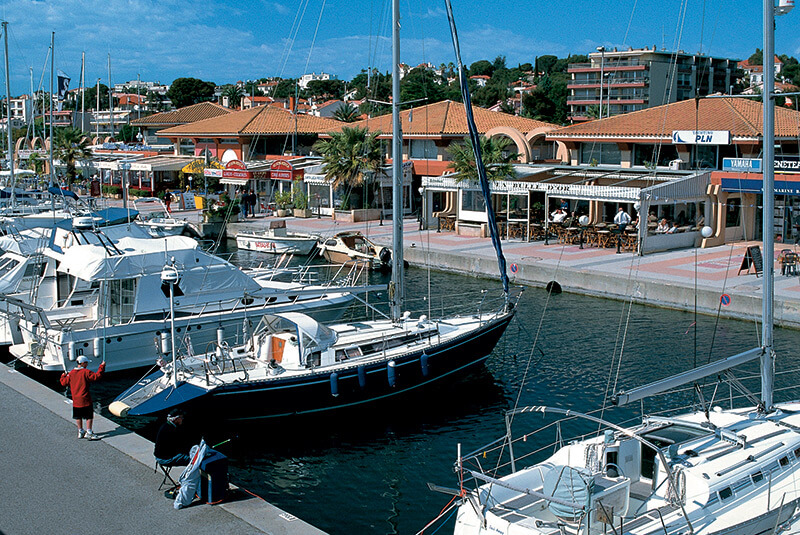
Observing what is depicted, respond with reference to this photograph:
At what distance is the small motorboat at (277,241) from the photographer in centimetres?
3888

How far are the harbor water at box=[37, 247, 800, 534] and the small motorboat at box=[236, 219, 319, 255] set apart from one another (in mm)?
12451

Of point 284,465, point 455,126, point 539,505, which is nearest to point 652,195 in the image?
point 455,126

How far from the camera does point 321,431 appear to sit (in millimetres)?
17828

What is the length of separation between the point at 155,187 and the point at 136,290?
1808 inches

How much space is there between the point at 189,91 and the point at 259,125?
112914 mm

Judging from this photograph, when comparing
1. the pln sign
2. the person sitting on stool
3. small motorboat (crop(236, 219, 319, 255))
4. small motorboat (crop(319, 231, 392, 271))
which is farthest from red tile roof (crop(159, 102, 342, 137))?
the person sitting on stool

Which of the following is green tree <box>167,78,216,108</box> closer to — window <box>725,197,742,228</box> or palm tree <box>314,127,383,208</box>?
palm tree <box>314,127,383,208</box>

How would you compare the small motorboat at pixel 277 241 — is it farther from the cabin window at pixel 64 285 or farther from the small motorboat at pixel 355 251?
the cabin window at pixel 64 285

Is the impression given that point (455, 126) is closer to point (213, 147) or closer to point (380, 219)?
point (380, 219)

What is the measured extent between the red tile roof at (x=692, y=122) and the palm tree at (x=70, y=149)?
42438 mm

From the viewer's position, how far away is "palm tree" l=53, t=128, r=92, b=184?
6944 centimetres

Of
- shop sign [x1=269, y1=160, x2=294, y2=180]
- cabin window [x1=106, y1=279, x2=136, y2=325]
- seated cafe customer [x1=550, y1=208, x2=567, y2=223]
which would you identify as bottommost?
cabin window [x1=106, y1=279, x2=136, y2=325]

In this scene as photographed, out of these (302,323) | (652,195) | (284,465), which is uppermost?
(652,195)

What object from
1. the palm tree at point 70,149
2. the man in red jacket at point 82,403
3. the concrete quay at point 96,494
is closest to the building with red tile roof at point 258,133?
the palm tree at point 70,149
